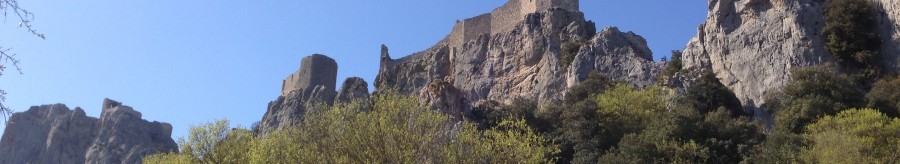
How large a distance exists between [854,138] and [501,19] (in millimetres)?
36491

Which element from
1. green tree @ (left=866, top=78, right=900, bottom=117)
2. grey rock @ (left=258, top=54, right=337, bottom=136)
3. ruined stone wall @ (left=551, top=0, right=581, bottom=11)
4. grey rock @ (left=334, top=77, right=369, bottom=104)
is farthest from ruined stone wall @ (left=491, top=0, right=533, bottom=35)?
green tree @ (left=866, top=78, right=900, bottom=117)

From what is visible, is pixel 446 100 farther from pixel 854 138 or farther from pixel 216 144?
pixel 854 138

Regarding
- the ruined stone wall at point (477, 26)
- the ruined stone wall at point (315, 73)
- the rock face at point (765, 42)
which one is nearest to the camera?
Result: the rock face at point (765, 42)

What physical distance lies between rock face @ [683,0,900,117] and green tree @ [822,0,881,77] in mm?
425

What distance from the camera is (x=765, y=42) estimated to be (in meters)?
46.8

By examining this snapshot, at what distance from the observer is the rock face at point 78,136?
3246 inches

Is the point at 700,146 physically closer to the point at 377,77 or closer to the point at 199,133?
the point at 199,133

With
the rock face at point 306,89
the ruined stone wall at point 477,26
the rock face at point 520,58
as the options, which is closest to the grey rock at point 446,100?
the rock face at point 520,58

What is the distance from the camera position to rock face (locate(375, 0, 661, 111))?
57.3 m

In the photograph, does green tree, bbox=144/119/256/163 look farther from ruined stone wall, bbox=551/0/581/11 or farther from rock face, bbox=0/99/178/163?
rock face, bbox=0/99/178/163

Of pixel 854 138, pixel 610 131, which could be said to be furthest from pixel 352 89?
pixel 854 138

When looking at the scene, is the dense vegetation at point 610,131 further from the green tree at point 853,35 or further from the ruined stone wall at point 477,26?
the ruined stone wall at point 477,26

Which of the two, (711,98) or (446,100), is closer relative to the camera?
(711,98)

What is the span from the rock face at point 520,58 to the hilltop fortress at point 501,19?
0.24ft
